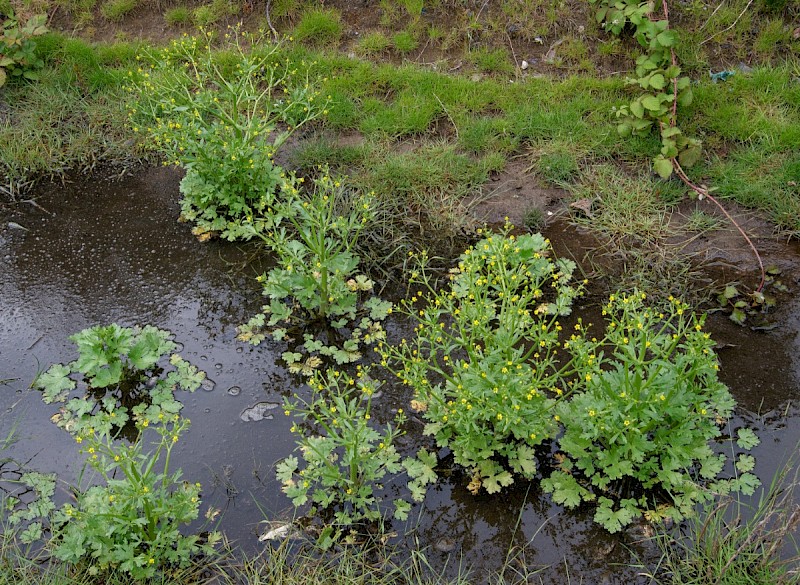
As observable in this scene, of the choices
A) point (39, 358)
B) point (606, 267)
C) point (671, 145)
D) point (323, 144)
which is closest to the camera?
point (39, 358)

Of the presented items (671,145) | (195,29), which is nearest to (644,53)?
(671,145)

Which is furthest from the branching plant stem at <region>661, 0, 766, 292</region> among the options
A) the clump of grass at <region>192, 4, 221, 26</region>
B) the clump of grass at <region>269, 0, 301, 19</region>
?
the clump of grass at <region>192, 4, 221, 26</region>

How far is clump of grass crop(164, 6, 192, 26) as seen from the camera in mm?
6086

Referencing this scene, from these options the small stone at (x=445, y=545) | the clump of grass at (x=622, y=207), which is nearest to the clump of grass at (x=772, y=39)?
the clump of grass at (x=622, y=207)

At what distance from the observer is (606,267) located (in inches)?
175

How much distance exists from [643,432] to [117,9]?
5.49 m

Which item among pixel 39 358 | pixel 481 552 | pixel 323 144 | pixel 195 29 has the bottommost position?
pixel 481 552

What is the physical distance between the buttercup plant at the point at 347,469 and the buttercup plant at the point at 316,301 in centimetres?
63

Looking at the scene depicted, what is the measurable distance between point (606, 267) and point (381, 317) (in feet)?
4.78

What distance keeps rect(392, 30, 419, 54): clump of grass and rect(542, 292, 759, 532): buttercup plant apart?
11.1 ft

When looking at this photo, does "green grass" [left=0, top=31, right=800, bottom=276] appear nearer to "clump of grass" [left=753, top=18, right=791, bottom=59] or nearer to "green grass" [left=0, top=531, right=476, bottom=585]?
"clump of grass" [left=753, top=18, right=791, bottom=59]

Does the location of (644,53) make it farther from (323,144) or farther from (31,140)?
(31,140)

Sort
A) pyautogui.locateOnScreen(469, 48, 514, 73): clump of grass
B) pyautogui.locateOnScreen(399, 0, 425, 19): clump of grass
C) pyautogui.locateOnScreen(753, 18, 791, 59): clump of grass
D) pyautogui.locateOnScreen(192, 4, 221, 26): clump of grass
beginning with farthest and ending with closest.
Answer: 1. pyautogui.locateOnScreen(192, 4, 221, 26): clump of grass
2. pyautogui.locateOnScreen(399, 0, 425, 19): clump of grass
3. pyautogui.locateOnScreen(469, 48, 514, 73): clump of grass
4. pyautogui.locateOnScreen(753, 18, 791, 59): clump of grass

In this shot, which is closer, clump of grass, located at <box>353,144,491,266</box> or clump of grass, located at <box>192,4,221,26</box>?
clump of grass, located at <box>353,144,491,266</box>
